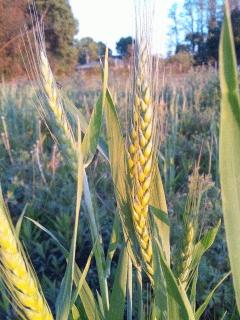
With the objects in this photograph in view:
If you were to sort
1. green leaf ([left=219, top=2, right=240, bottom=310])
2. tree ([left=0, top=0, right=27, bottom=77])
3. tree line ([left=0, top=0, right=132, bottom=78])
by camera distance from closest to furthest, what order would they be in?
1. green leaf ([left=219, top=2, right=240, bottom=310])
2. tree line ([left=0, top=0, right=132, bottom=78])
3. tree ([left=0, top=0, right=27, bottom=77])

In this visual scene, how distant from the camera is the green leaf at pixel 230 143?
32 cm

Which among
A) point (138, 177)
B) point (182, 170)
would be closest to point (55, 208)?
point (182, 170)

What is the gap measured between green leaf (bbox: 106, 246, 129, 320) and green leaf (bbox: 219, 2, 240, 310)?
0.20m

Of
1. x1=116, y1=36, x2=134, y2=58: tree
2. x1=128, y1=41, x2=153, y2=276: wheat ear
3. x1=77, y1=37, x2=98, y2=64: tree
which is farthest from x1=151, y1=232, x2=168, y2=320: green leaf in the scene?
x1=77, y1=37, x2=98, y2=64: tree

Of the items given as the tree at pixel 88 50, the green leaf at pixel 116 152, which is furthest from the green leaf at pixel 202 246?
the tree at pixel 88 50

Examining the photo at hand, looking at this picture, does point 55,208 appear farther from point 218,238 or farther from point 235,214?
point 235,214

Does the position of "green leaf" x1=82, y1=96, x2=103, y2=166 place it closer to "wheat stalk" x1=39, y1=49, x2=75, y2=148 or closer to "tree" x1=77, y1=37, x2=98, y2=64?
"wheat stalk" x1=39, y1=49, x2=75, y2=148

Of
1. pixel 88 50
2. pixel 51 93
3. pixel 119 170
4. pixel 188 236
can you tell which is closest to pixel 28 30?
pixel 51 93

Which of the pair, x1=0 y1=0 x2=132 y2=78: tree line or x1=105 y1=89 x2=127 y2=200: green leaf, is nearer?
x1=105 y1=89 x2=127 y2=200: green leaf

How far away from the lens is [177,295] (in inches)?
16.6

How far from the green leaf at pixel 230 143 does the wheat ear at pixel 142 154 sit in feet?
0.40

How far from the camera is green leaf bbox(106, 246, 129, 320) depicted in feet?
1.86

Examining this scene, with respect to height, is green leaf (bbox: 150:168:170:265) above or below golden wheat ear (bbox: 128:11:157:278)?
below

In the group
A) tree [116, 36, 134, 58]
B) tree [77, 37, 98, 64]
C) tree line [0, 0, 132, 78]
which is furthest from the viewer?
tree [77, 37, 98, 64]
